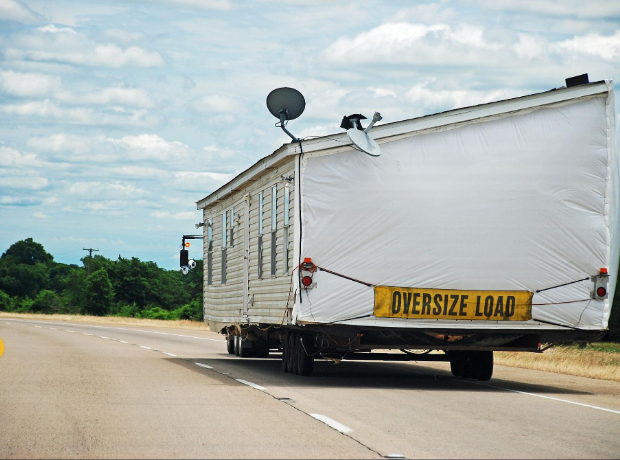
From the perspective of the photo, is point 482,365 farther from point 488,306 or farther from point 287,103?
point 287,103

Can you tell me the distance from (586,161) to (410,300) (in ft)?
12.2

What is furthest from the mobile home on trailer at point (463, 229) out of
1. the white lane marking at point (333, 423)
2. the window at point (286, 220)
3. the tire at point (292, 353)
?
the white lane marking at point (333, 423)

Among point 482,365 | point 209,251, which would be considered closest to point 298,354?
point 482,365

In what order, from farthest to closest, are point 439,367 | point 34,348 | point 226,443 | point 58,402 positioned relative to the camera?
1. point 34,348
2. point 439,367
3. point 58,402
4. point 226,443

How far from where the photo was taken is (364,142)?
48.7ft

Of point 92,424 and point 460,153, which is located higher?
point 460,153

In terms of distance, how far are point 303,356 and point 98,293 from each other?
322 feet

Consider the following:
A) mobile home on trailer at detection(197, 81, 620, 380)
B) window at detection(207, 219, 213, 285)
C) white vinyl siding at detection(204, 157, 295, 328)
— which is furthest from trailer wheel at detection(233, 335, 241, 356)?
mobile home on trailer at detection(197, 81, 620, 380)

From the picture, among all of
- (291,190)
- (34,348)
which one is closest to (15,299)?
(34,348)

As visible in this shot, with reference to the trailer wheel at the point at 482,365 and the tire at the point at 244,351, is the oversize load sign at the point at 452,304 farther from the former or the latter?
the tire at the point at 244,351

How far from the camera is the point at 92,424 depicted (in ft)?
33.3

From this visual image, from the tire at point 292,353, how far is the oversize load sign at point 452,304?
8.43ft

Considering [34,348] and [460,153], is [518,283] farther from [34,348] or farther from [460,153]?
[34,348]

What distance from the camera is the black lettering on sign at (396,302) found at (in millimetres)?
14805
